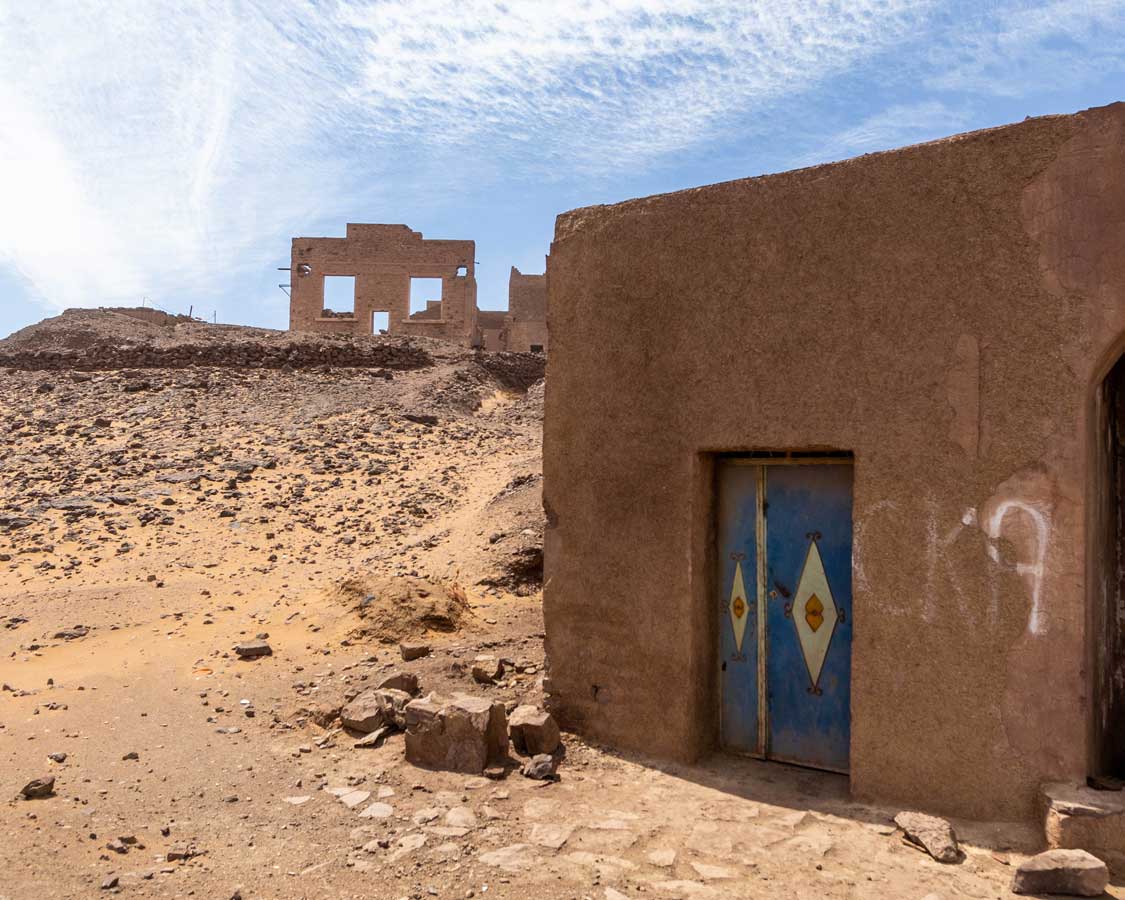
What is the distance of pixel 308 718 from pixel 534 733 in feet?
4.97

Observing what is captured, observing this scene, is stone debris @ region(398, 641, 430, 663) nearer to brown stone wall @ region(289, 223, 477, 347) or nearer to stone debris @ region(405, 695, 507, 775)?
stone debris @ region(405, 695, 507, 775)

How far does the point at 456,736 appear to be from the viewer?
14.5ft

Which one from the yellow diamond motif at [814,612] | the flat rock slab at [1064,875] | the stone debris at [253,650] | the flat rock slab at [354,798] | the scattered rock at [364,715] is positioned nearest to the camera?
the flat rock slab at [1064,875]

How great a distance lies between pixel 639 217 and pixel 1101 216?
219cm

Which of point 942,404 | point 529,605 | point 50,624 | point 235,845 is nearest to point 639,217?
point 942,404

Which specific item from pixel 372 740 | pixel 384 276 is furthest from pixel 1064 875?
pixel 384 276

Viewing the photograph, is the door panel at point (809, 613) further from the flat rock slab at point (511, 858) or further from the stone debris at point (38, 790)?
the stone debris at point (38, 790)

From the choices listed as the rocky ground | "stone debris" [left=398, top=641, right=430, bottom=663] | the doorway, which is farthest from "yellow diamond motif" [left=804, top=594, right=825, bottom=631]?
"stone debris" [left=398, top=641, right=430, bottom=663]

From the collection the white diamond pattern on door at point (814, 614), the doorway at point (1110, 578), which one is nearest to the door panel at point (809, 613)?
the white diamond pattern on door at point (814, 614)

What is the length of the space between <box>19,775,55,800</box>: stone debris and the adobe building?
2.49 m

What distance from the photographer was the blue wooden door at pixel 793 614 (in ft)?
Answer: 14.5

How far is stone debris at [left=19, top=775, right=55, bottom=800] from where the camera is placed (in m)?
3.91

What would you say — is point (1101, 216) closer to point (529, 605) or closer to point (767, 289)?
point (767, 289)

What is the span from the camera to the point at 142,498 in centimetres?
1159
